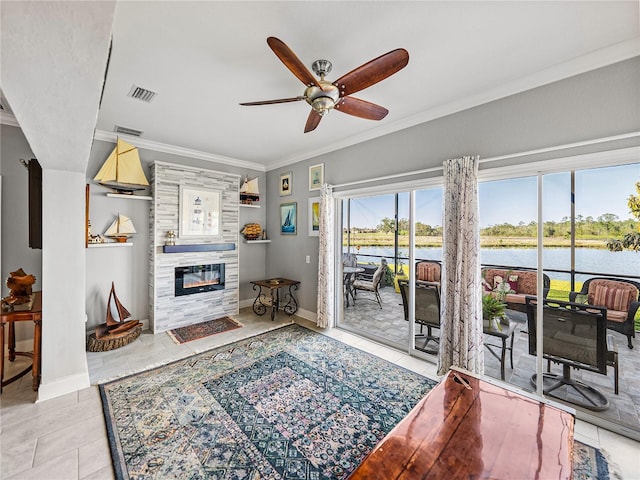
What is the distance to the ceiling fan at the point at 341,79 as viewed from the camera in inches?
62.7

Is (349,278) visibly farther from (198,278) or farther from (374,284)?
(198,278)

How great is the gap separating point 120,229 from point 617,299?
5409mm

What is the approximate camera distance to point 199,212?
14.0 feet

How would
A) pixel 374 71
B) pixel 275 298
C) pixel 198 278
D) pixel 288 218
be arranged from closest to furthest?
pixel 374 71 → pixel 198 278 → pixel 275 298 → pixel 288 218

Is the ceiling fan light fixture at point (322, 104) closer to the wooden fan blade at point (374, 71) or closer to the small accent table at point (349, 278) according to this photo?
the wooden fan blade at point (374, 71)

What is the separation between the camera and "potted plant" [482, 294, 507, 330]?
2.64m

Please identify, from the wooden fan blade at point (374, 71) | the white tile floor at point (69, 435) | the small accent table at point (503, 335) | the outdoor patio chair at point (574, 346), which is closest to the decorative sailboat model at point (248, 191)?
the white tile floor at point (69, 435)

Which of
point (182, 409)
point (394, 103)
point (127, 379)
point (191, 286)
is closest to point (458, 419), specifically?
point (182, 409)

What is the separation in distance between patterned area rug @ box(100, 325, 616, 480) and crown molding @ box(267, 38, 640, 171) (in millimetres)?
2818

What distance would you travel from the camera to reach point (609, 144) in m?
1.99

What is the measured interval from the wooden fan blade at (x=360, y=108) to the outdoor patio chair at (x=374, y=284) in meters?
2.03

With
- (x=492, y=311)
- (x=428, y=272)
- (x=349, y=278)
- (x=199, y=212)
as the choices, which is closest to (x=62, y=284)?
(x=199, y=212)

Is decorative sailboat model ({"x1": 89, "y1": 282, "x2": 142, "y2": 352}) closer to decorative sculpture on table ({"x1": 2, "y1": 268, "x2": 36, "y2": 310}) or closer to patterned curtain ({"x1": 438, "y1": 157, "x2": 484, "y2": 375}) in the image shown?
decorative sculpture on table ({"x1": 2, "y1": 268, "x2": 36, "y2": 310})

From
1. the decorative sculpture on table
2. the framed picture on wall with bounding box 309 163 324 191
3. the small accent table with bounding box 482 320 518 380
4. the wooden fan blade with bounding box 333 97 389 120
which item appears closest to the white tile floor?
the small accent table with bounding box 482 320 518 380
